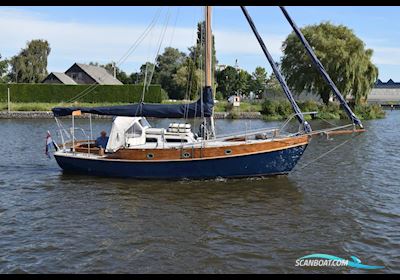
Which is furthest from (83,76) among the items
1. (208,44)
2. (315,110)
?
(208,44)

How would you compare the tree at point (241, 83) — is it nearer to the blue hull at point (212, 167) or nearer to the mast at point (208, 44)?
the mast at point (208, 44)

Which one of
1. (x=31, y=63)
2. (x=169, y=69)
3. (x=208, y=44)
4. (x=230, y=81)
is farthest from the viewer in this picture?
(x=31, y=63)

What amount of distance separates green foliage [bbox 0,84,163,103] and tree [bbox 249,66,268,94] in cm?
4309

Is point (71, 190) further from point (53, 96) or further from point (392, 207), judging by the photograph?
point (53, 96)

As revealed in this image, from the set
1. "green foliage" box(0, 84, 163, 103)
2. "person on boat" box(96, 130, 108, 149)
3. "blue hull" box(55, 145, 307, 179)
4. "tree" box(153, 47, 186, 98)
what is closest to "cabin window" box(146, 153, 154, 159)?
"blue hull" box(55, 145, 307, 179)

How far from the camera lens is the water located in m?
10.5

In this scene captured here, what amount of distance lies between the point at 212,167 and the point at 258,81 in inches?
3472

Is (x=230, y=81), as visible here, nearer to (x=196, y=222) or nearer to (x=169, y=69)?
(x=169, y=69)

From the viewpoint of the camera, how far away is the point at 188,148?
17.6 meters

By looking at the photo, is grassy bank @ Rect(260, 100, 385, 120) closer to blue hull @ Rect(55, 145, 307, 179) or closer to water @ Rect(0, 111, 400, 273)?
water @ Rect(0, 111, 400, 273)

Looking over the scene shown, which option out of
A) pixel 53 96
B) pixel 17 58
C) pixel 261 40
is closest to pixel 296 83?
pixel 53 96

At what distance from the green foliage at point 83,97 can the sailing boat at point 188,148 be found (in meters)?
43.2

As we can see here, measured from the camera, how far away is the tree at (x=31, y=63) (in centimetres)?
9706

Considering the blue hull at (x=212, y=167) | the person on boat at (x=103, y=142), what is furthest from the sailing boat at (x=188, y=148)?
the person on boat at (x=103, y=142)
